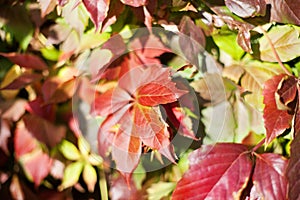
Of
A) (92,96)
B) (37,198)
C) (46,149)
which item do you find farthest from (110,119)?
(37,198)

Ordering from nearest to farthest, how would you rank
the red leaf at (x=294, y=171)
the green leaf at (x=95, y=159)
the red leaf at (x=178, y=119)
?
the red leaf at (x=294, y=171) → the red leaf at (x=178, y=119) → the green leaf at (x=95, y=159)

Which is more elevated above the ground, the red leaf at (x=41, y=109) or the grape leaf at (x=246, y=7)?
the grape leaf at (x=246, y=7)

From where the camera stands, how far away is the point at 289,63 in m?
0.99

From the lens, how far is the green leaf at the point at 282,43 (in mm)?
927

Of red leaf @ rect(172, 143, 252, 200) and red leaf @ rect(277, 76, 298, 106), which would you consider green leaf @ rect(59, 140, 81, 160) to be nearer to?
red leaf @ rect(172, 143, 252, 200)

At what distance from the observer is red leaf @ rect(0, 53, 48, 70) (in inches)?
40.8

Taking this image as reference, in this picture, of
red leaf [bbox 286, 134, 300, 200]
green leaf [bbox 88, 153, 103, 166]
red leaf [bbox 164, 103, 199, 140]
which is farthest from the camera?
green leaf [bbox 88, 153, 103, 166]

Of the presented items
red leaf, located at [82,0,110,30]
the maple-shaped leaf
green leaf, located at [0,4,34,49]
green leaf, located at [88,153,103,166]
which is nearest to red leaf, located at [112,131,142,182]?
the maple-shaped leaf

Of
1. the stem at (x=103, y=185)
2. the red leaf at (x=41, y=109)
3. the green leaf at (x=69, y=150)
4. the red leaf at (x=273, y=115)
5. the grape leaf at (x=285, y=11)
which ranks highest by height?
the grape leaf at (x=285, y=11)

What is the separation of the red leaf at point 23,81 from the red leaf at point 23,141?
0.30 feet

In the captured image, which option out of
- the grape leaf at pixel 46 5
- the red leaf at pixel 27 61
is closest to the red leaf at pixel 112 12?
the grape leaf at pixel 46 5

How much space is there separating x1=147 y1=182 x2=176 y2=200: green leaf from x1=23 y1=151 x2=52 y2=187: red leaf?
0.74 feet

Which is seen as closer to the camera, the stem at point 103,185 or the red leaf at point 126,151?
the red leaf at point 126,151

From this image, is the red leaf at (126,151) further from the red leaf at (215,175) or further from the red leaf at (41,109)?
the red leaf at (41,109)
